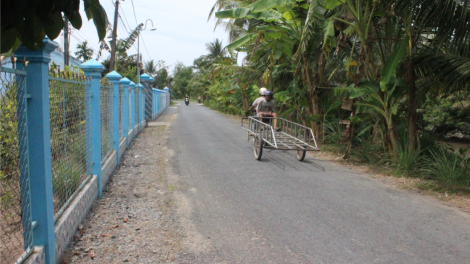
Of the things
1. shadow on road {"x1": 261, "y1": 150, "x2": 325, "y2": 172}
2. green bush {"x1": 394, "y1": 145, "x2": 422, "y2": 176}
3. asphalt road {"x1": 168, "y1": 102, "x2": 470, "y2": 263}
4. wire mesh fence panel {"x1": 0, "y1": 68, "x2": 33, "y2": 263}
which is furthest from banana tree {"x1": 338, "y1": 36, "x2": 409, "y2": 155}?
wire mesh fence panel {"x1": 0, "y1": 68, "x2": 33, "y2": 263}

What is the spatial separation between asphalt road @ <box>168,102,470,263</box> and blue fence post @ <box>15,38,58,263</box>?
60.6 inches

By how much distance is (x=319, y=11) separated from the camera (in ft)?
32.8

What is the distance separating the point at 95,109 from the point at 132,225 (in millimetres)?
2032

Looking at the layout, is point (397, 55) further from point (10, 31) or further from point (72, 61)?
point (72, 61)

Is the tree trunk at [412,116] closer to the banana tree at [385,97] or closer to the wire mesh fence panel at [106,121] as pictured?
the banana tree at [385,97]

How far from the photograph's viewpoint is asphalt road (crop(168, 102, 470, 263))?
13.9 ft

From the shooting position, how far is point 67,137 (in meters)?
4.68

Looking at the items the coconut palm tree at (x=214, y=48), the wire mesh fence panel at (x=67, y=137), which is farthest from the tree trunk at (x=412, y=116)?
the coconut palm tree at (x=214, y=48)

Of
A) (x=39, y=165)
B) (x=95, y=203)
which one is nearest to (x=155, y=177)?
(x=95, y=203)

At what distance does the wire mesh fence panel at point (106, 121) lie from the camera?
7.09 metres

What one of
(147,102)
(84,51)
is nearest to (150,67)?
(84,51)

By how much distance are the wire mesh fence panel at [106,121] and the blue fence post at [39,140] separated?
144 inches

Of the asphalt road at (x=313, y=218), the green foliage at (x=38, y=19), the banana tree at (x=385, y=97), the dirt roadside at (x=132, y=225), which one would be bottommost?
the dirt roadside at (x=132, y=225)

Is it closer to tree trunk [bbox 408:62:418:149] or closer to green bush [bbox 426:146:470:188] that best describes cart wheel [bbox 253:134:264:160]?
tree trunk [bbox 408:62:418:149]
